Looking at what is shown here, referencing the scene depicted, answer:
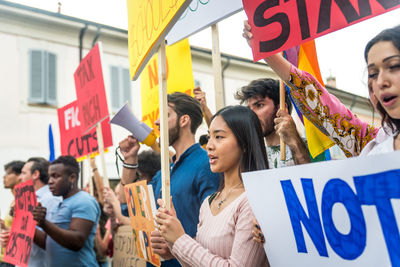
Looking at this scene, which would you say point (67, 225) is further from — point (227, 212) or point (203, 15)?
point (227, 212)

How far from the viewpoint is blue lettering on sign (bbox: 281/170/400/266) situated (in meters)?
0.88

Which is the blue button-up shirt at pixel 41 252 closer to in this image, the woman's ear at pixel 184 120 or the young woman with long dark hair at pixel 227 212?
the woman's ear at pixel 184 120

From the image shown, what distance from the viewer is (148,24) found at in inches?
68.1

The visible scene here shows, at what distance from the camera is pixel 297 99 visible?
5.08 feet

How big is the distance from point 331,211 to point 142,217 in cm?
116

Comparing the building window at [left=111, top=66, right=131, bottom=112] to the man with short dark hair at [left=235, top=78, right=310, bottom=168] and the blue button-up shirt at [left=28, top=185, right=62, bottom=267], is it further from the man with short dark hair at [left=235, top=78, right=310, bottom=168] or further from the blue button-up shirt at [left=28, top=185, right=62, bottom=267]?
the man with short dark hair at [left=235, top=78, right=310, bottom=168]

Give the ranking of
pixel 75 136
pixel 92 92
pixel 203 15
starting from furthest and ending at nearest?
1. pixel 75 136
2. pixel 92 92
3. pixel 203 15

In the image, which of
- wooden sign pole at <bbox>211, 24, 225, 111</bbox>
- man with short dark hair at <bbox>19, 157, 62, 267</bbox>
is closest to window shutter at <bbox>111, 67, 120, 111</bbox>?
man with short dark hair at <bbox>19, 157, 62, 267</bbox>

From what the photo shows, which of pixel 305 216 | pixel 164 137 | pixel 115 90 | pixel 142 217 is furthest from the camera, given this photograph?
pixel 115 90

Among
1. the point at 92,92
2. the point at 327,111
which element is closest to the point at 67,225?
the point at 92,92

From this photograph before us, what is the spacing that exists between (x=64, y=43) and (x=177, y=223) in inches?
396

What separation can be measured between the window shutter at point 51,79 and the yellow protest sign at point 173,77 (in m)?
7.35

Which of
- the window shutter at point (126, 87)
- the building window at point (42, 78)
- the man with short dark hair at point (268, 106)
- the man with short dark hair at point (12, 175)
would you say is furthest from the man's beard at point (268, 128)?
the window shutter at point (126, 87)

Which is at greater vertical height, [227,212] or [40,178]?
[40,178]
